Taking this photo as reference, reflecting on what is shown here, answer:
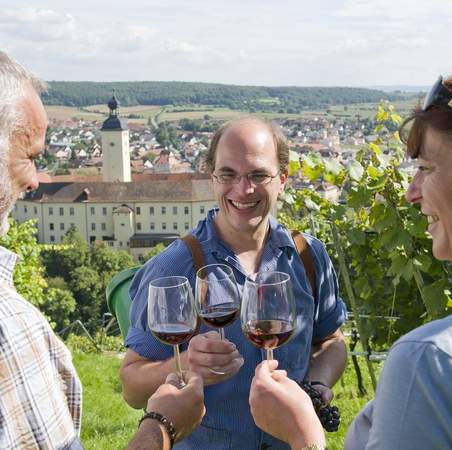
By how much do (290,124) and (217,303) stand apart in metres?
109

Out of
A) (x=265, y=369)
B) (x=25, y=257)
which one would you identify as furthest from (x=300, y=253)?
(x=25, y=257)

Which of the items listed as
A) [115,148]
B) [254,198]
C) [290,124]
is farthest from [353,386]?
[290,124]

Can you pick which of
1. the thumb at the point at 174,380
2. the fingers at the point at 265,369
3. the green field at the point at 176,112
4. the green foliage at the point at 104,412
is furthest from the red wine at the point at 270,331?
the green field at the point at 176,112

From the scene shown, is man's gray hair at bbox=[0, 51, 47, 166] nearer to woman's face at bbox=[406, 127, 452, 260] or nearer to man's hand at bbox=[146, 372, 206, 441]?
man's hand at bbox=[146, 372, 206, 441]

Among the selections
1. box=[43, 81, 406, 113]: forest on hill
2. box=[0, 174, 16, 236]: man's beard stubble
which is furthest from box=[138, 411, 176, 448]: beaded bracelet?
box=[43, 81, 406, 113]: forest on hill

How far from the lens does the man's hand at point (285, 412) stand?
5.18 feet

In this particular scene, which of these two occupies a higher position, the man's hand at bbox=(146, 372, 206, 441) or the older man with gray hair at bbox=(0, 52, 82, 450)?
the older man with gray hair at bbox=(0, 52, 82, 450)

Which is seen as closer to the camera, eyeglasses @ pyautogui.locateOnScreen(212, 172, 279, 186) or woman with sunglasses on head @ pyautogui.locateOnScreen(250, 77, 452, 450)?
woman with sunglasses on head @ pyautogui.locateOnScreen(250, 77, 452, 450)

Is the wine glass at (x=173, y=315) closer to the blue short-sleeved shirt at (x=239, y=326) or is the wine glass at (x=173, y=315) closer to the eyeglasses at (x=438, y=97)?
the blue short-sleeved shirt at (x=239, y=326)

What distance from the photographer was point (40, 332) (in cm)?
146

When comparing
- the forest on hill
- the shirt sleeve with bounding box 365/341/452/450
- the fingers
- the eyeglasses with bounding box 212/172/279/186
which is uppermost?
the eyeglasses with bounding box 212/172/279/186

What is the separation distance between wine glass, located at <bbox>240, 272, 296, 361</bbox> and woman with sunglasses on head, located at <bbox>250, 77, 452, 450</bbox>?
11 centimetres

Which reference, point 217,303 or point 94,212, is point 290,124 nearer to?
point 94,212

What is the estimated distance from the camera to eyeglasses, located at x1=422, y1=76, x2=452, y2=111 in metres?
1.28
